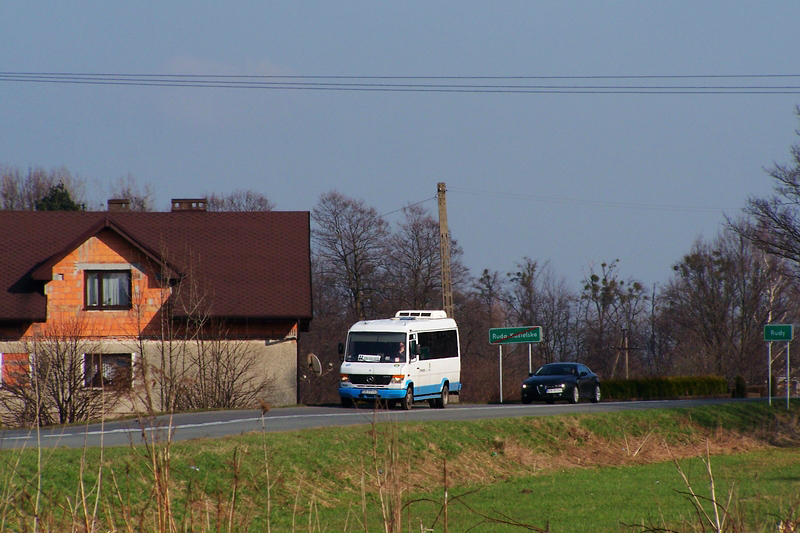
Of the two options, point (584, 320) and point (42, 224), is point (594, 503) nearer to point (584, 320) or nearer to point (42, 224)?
point (42, 224)

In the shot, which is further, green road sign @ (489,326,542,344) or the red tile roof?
green road sign @ (489,326,542,344)

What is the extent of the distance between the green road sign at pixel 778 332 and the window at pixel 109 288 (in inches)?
883

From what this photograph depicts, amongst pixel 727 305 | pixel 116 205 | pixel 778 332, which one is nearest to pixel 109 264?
pixel 116 205

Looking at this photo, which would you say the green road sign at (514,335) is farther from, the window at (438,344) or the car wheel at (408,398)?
the car wheel at (408,398)

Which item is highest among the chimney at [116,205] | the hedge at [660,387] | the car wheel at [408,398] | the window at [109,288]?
the chimney at [116,205]

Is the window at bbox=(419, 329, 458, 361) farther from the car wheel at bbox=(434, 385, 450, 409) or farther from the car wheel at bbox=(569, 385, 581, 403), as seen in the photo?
the car wheel at bbox=(569, 385, 581, 403)

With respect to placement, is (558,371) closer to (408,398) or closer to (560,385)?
(560,385)

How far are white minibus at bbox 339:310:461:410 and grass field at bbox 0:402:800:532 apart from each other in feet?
18.9

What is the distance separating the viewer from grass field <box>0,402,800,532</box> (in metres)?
10.9

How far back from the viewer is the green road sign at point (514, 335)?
1316 inches

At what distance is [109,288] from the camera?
33.4m

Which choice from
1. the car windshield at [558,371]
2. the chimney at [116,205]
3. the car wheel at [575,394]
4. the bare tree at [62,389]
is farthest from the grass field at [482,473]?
the chimney at [116,205]

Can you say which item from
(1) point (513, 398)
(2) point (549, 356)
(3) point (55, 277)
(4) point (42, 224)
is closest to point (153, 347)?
(3) point (55, 277)

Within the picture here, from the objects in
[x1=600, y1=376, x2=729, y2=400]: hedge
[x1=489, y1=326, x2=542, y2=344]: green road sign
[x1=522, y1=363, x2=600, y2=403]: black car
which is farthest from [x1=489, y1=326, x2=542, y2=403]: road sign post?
[x1=600, y1=376, x2=729, y2=400]: hedge
